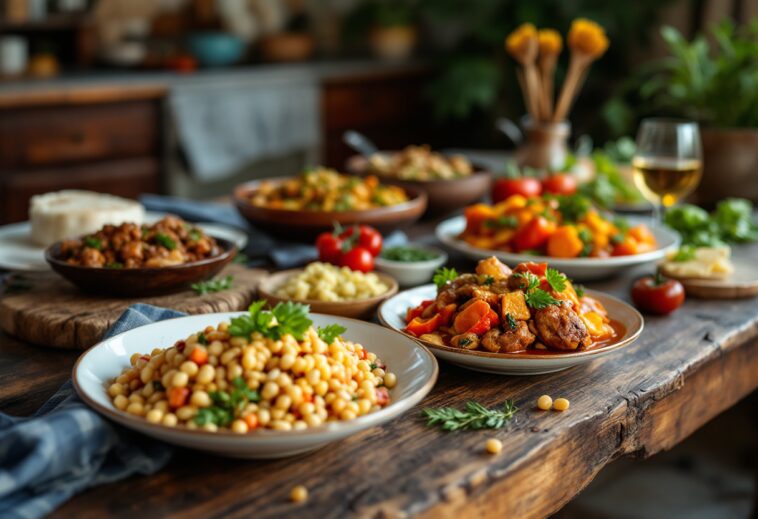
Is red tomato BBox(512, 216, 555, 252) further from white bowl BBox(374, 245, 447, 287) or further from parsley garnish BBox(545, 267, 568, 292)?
parsley garnish BBox(545, 267, 568, 292)

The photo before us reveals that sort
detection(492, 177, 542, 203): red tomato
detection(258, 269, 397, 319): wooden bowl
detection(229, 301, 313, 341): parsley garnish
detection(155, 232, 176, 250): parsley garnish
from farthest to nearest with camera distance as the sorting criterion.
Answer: detection(492, 177, 542, 203): red tomato < detection(155, 232, 176, 250): parsley garnish < detection(258, 269, 397, 319): wooden bowl < detection(229, 301, 313, 341): parsley garnish

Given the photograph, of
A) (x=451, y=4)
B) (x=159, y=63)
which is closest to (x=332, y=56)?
(x=451, y=4)

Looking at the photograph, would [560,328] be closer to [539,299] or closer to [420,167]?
[539,299]

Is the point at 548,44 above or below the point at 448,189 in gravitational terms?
above

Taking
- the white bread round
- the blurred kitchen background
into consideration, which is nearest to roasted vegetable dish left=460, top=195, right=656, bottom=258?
the white bread round

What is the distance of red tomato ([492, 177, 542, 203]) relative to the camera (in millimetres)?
2490

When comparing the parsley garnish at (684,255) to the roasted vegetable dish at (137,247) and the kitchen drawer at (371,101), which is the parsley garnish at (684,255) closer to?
the roasted vegetable dish at (137,247)

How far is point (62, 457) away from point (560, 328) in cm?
77

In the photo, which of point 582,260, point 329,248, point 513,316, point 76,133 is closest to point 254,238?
point 329,248

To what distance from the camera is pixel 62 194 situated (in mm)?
2158

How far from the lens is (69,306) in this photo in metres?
1.65

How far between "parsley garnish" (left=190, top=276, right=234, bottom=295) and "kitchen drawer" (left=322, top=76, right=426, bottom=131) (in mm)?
3799

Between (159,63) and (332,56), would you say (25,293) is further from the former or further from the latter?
(332,56)

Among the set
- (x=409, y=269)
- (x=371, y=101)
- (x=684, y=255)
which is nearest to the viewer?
(x=409, y=269)
